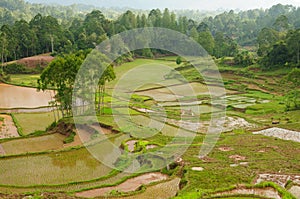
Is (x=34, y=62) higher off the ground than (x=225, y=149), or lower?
higher

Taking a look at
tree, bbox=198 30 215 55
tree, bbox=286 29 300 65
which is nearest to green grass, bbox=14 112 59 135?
tree, bbox=286 29 300 65

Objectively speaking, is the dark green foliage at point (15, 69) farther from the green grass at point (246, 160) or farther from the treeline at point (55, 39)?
the green grass at point (246, 160)

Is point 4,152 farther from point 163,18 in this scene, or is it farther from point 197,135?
point 163,18

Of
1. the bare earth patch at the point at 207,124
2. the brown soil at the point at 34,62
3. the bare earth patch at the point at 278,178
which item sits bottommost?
the bare earth patch at the point at 207,124

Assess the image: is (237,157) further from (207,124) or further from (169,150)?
(207,124)

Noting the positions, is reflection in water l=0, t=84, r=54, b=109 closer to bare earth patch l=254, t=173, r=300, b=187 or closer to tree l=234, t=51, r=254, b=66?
bare earth patch l=254, t=173, r=300, b=187

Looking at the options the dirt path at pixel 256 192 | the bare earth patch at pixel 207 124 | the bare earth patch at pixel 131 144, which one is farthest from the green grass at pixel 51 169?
the bare earth patch at pixel 207 124

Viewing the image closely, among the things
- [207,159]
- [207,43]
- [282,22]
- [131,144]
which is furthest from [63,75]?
[282,22]

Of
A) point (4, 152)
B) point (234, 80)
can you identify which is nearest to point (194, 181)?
point (4, 152)
